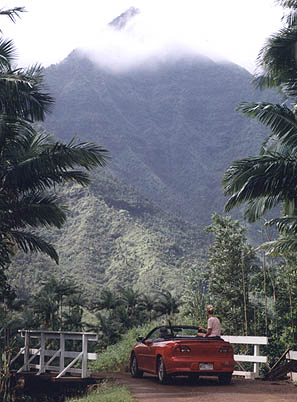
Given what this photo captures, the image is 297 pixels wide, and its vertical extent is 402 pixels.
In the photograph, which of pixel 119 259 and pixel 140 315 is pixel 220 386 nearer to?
pixel 140 315

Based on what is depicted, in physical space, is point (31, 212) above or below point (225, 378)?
above

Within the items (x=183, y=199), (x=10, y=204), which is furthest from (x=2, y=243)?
(x=183, y=199)

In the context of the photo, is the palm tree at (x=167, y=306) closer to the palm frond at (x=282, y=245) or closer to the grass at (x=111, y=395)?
the palm frond at (x=282, y=245)

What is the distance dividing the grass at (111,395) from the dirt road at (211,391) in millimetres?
208

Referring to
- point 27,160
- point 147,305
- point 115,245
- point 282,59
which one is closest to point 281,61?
point 282,59

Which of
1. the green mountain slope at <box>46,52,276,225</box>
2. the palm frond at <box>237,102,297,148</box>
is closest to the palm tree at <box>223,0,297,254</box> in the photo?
the palm frond at <box>237,102,297,148</box>

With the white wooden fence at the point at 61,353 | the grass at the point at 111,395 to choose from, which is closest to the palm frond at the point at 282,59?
the white wooden fence at the point at 61,353

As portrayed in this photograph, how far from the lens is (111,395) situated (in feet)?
39.7

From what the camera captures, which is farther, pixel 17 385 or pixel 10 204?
pixel 10 204

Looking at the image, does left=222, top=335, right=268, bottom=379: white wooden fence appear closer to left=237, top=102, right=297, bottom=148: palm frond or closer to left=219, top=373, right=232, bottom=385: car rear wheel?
left=219, top=373, right=232, bottom=385: car rear wheel

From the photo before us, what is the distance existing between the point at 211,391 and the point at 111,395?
2055 mm

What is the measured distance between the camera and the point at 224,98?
650 ft

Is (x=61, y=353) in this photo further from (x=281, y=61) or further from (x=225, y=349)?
(x=281, y=61)

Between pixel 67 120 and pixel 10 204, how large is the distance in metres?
150
